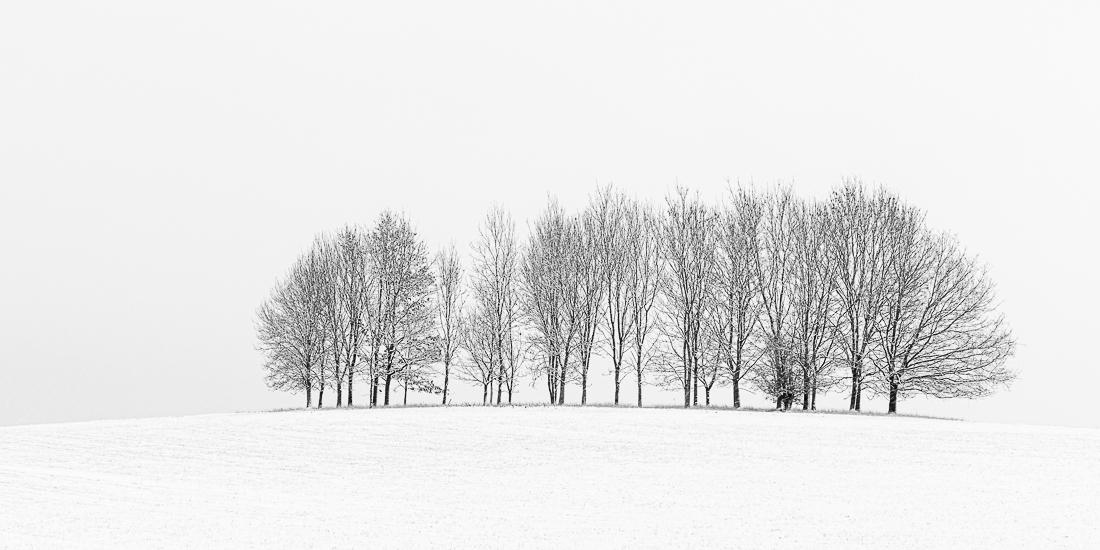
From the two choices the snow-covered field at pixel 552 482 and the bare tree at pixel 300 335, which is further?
the bare tree at pixel 300 335

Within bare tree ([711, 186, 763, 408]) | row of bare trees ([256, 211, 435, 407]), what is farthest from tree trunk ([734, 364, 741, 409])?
row of bare trees ([256, 211, 435, 407])

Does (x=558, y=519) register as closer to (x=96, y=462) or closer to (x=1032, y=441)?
(x=96, y=462)

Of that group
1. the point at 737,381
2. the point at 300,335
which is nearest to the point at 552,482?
the point at 737,381

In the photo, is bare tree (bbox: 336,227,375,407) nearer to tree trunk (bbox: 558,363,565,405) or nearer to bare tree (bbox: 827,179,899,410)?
tree trunk (bbox: 558,363,565,405)

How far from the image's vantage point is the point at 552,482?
26.2 meters

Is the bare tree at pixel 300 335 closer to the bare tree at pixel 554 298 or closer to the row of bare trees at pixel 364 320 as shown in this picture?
the row of bare trees at pixel 364 320

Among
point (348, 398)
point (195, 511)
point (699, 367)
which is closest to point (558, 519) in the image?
point (195, 511)

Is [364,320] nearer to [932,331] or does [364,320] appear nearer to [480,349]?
[480,349]

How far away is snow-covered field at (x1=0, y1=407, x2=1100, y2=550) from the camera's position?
1919 centimetres

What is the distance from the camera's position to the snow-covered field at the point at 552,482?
1919cm

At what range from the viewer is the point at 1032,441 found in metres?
33.5

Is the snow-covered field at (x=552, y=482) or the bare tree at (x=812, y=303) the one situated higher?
the bare tree at (x=812, y=303)

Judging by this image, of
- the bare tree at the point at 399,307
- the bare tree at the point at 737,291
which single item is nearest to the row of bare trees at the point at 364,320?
the bare tree at the point at 399,307

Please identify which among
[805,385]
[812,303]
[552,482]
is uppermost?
[812,303]
